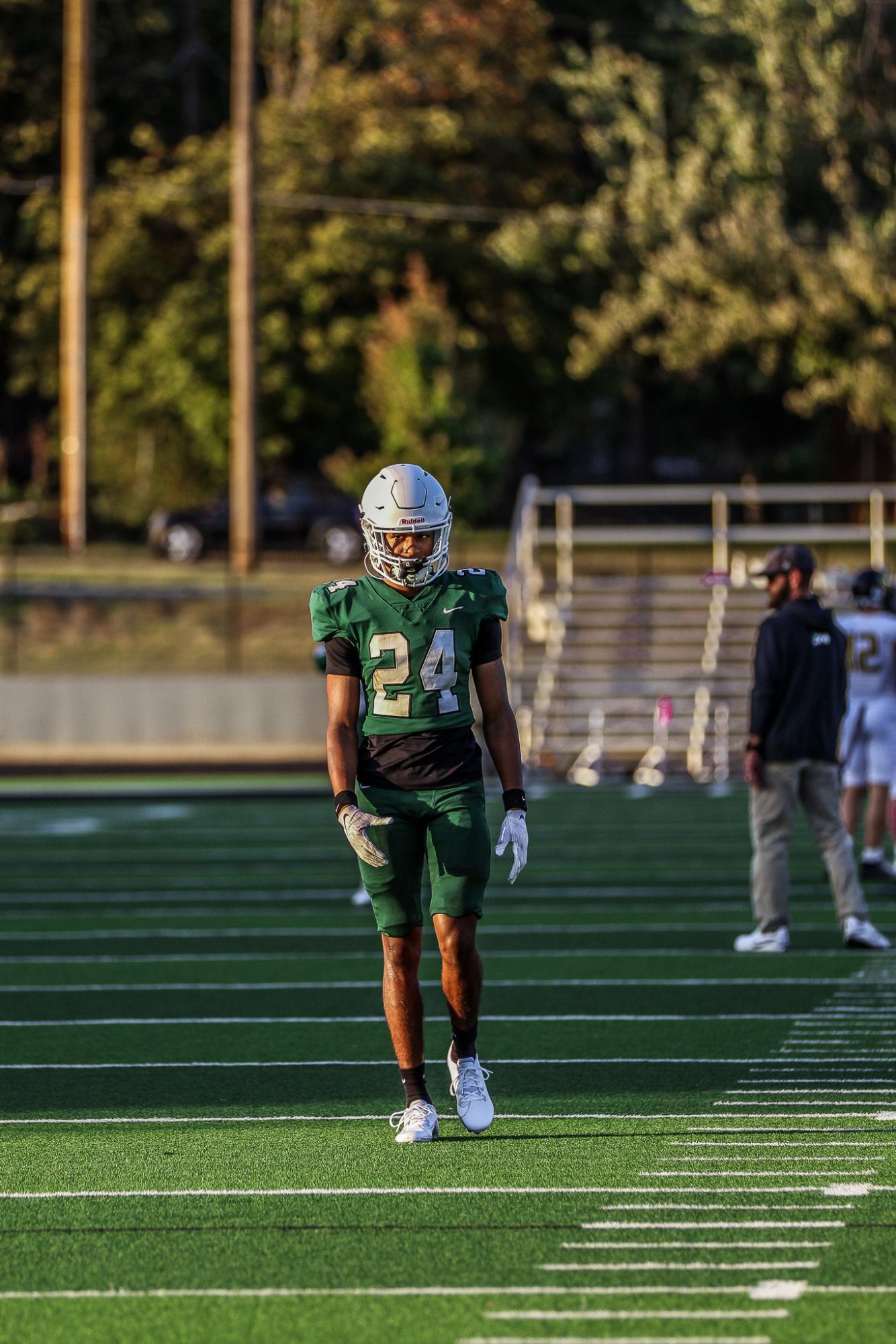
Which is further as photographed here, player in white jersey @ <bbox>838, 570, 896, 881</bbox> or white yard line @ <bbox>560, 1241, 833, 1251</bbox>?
player in white jersey @ <bbox>838, 570, 896, 881</bbox>

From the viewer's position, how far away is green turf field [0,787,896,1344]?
4980mm

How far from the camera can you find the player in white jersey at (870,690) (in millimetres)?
12609

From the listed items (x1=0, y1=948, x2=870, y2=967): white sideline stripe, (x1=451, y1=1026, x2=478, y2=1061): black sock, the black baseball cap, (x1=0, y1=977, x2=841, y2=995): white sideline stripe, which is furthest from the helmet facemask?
(x1=0, y1=948, x2=870, y2=967): white sideline stripe

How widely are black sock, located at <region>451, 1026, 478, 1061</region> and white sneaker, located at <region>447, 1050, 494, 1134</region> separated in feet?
0.05

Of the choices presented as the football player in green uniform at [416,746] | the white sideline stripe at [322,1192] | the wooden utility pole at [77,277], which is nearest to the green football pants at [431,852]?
the football player in green uniform at [416,746]

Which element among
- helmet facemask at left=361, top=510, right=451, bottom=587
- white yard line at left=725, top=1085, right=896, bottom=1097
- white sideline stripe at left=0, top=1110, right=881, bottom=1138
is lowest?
white sideline stripe at left=0, top=1110, right=881, bottom=1138

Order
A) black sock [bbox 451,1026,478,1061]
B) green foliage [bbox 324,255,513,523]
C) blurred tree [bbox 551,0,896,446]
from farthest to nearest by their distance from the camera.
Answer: blurred tree [bbox 551,0,896,446] → green foliage [bbox 324,255,513,523] → black sock [bbox 451,1026,478,1061]

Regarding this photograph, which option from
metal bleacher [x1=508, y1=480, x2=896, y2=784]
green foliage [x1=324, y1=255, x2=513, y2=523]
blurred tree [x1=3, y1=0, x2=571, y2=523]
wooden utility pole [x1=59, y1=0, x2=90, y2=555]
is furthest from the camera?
blurred tree [x1=3, y1=0, x2=571, y2=523]

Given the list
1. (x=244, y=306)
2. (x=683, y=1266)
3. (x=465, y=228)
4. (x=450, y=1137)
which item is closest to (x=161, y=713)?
(x=244, y=306)

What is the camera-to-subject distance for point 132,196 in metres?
41.8

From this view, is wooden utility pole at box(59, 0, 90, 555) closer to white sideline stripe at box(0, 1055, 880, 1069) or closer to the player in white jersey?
the player in white jersey

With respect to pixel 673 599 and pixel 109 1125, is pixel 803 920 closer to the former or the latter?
pixel 109 1125

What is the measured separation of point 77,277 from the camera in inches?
1458

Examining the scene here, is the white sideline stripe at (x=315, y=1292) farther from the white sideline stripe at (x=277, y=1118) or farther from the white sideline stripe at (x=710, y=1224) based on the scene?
the white sideline stripe at (x=277, y=1118)
